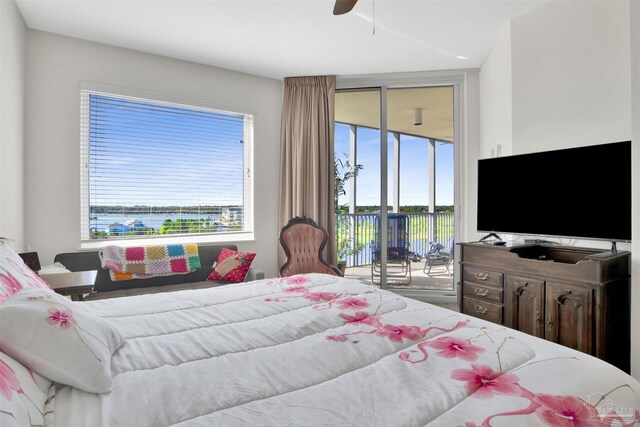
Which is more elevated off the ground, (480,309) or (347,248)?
(347,248)

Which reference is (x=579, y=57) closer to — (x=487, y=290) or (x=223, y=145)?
(x=487, y=290)

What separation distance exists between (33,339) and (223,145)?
3.47m

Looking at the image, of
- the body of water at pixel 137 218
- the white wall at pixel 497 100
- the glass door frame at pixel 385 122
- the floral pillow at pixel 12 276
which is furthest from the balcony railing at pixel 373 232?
the floral pillow at pixel 12 276

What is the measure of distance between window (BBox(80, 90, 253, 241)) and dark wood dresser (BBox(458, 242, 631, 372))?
2.57 metres

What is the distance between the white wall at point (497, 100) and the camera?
3.21 m

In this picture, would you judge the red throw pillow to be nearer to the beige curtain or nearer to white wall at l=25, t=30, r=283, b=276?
the beige curtain

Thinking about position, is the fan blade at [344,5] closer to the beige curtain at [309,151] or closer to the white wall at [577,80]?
the white wall at [577,80]

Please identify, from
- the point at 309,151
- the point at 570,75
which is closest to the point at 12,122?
the point at 309,151

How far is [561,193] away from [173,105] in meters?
3.63

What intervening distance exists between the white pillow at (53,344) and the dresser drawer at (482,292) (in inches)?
104

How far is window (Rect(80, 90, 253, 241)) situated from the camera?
3432 mm

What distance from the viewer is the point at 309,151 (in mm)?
4270

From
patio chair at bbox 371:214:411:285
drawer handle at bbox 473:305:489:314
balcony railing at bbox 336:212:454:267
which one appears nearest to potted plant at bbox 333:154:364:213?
balcony railing at bbox 336:212:454:267

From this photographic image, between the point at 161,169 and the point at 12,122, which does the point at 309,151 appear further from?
the point at 12,122
